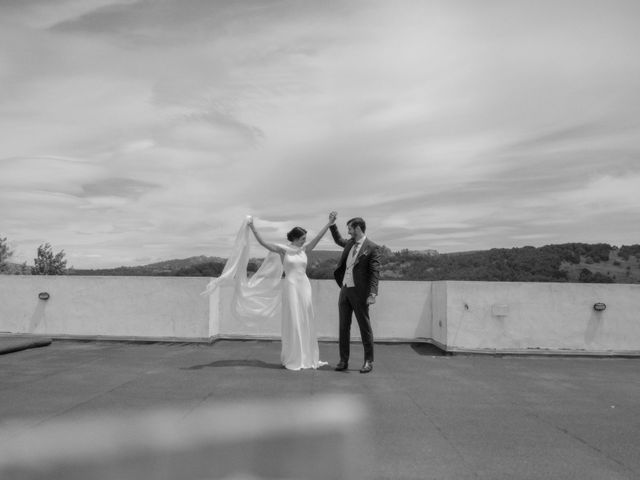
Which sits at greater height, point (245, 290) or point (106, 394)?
point (245, 290)

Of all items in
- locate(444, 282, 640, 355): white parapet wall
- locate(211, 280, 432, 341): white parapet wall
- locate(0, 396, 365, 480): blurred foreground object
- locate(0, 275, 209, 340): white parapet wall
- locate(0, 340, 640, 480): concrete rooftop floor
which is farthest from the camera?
locate(211, 280, 432, 341): white parapet wall

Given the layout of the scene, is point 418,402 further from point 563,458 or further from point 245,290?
point 245,290

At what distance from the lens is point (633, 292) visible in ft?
34.7

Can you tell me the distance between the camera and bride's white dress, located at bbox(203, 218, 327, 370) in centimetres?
864

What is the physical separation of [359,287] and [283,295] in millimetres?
1159

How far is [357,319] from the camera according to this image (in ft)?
28.0

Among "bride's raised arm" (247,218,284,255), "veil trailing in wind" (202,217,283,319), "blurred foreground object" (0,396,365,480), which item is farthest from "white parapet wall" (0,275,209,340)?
"blurred foreground object" (0,396,365,480)

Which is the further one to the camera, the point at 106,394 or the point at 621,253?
the point at 621,253

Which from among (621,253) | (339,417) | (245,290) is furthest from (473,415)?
(621,253)

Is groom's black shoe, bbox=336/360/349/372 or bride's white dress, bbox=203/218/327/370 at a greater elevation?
bride's white dress, bbox=203/218/327/370

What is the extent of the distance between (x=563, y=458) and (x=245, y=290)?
5685 mm

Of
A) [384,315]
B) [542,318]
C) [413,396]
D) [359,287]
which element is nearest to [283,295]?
[359,287]

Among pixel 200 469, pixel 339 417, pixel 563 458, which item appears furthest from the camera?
pixel 339 417

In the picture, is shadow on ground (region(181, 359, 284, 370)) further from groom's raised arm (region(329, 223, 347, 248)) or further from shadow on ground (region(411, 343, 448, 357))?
shadow on ground (region(411, 343, 448, 357))
